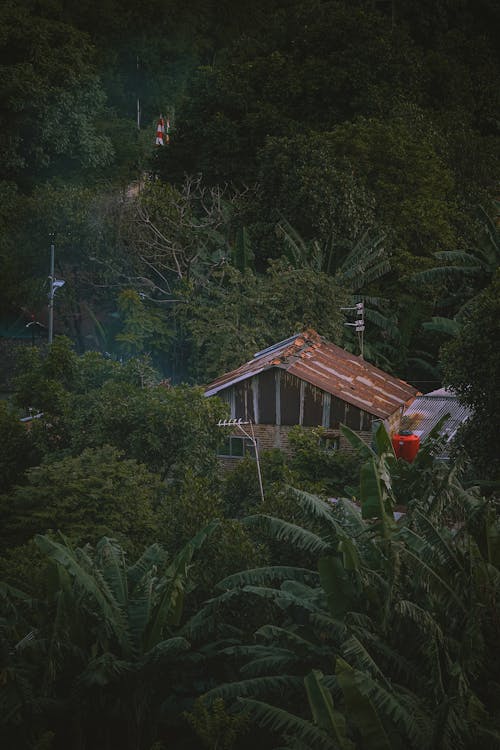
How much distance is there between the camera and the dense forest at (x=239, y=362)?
47.1 ft

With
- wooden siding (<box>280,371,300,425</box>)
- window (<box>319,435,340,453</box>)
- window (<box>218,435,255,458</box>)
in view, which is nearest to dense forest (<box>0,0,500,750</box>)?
window (<box>319,435,340,453</box>)

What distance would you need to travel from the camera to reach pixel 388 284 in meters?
46.3

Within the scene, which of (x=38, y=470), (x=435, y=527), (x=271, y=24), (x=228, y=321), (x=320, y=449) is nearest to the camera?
(x=435, y=527)

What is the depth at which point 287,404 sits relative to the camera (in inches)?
1246

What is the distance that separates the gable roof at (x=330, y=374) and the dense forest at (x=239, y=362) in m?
1.64

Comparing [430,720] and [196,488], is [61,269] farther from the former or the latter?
[430,720]

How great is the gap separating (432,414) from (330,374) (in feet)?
12.0

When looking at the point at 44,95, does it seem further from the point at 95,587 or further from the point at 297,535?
the point at 95,587

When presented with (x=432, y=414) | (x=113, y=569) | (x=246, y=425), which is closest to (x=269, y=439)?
(x=246, y=425)

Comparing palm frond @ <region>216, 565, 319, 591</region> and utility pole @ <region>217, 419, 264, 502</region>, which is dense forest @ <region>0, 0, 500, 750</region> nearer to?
palm frond @ <region>216, 565, 319, 591</region>

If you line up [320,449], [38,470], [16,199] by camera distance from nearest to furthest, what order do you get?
[38,470] < [320,449] < [16,199]

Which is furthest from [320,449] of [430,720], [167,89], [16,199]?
[167,89]

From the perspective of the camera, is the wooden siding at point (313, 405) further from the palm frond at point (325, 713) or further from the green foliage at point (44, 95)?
the green foliage at point (44, 95)

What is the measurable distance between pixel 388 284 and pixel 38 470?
26.2 m
